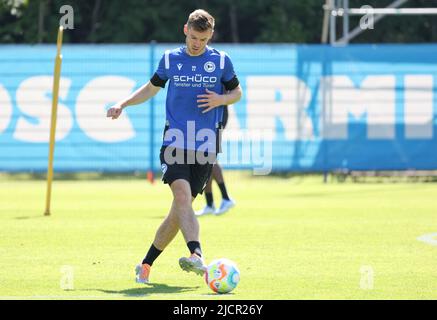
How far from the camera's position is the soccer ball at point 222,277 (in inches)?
352

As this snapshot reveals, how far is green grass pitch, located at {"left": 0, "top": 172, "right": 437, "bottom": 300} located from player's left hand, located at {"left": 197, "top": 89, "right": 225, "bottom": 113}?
4.93 ft

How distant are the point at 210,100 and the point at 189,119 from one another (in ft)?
0.80

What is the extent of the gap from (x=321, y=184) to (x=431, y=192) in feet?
9.24

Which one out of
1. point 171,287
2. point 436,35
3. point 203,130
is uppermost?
point 436,35

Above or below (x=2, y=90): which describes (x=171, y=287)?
below

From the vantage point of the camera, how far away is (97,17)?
30938 millimetres

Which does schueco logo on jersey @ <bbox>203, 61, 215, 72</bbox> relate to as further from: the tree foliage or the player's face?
the tree foliage

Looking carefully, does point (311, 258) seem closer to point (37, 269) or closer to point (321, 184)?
point (37, 269)

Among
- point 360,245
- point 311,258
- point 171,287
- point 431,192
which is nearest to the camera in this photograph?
point 171,287

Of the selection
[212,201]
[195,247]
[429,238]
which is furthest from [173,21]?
[195,247]

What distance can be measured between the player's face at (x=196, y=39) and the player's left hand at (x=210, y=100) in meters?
0.36

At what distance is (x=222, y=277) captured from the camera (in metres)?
8.95

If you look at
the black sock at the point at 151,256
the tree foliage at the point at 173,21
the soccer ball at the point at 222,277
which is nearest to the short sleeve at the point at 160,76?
the black sock at the point at 151,256
